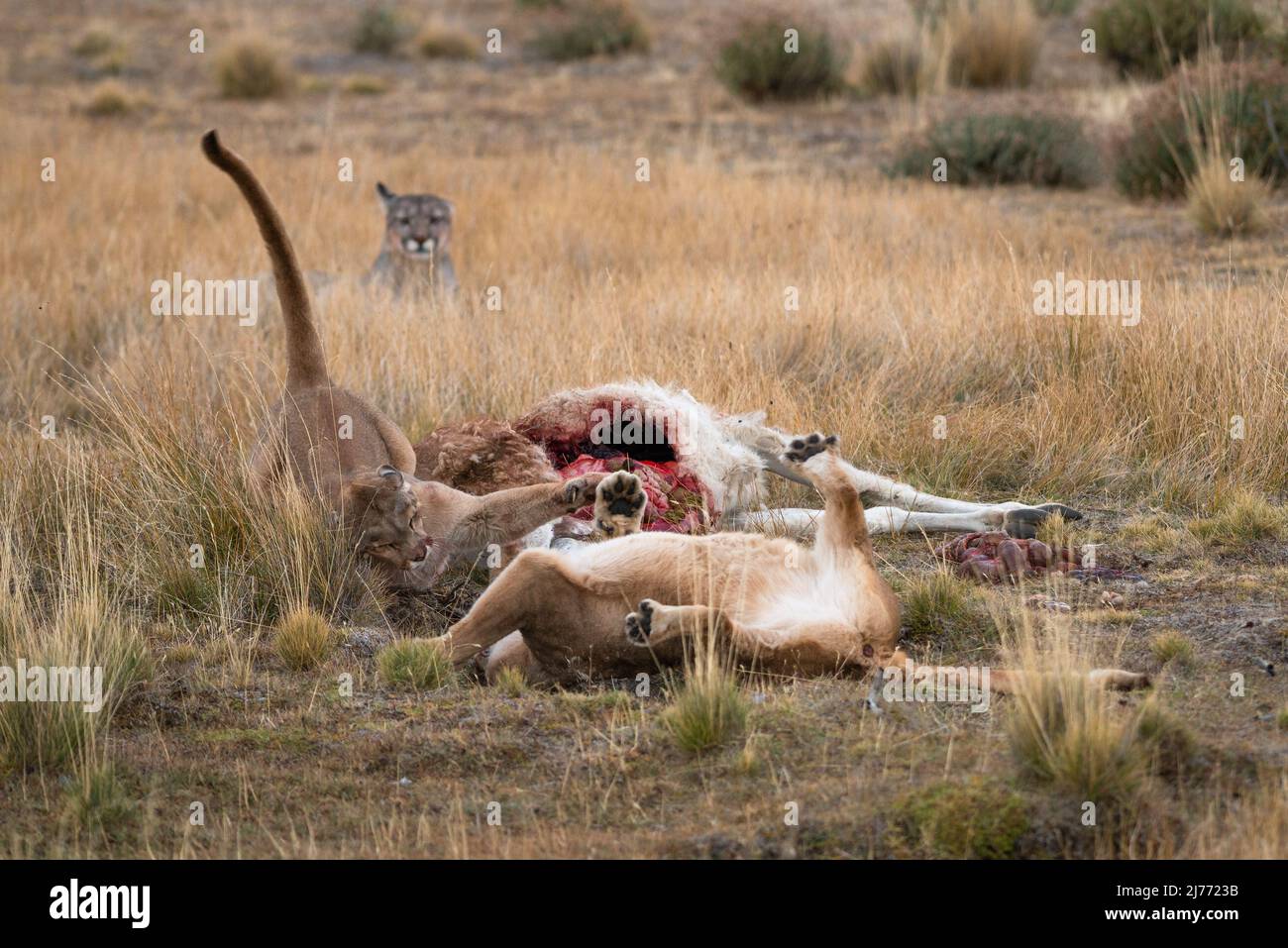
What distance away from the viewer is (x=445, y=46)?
28.7m

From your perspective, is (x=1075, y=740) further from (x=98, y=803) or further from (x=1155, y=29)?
(x=1155, y=29)

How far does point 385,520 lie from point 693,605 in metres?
1.41

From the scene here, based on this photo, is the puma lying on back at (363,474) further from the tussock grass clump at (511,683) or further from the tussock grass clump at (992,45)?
the tussock grass clump at (992,45)

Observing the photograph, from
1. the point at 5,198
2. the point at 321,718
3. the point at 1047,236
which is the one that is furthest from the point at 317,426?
the point at 5,198

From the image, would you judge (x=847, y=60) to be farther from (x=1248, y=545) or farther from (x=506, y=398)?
(x=1248, y=545)

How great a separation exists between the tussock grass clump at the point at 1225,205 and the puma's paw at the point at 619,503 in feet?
27.8

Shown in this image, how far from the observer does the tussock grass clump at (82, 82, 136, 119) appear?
22.9 meters

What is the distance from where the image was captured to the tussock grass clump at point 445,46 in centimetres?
2869

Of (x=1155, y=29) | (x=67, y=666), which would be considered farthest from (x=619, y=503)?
(x=1155, y=29)

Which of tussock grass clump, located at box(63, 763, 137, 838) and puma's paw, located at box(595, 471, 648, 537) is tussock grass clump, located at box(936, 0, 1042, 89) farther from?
tussock grass clump, located at box(63, 763, 137, 838)

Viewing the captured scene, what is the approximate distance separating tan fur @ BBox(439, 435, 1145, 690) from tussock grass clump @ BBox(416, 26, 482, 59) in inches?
962

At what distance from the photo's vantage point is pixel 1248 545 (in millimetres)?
6684

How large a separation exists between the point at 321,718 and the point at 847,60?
18.9 m

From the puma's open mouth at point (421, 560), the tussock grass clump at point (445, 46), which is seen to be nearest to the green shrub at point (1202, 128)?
the puma's open mouth at point (421, 560)
